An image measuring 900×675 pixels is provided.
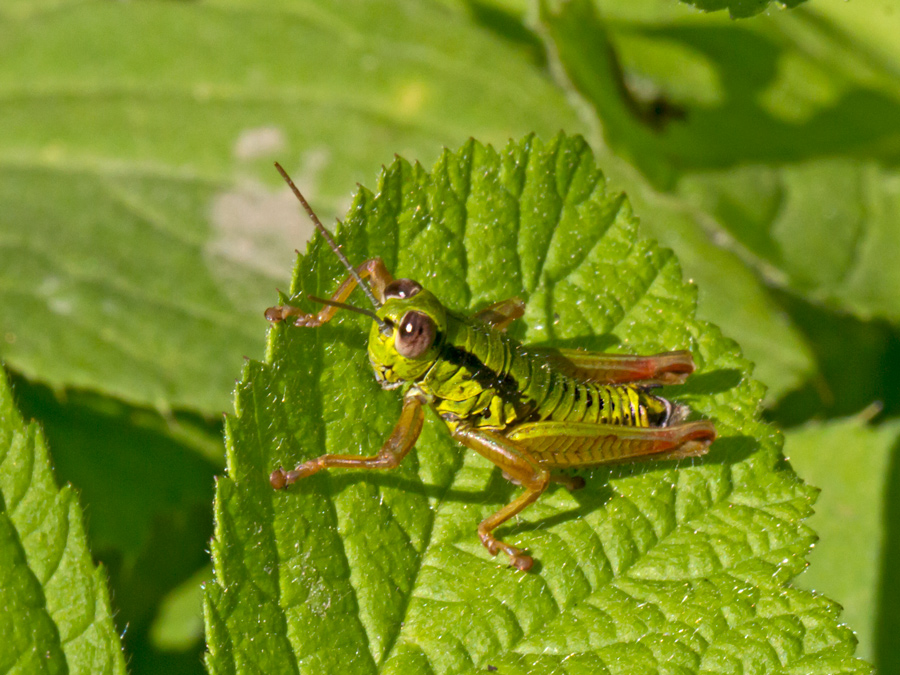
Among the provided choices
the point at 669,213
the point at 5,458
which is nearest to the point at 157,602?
the point at 5,458

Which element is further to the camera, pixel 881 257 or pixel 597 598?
pixel 881 257

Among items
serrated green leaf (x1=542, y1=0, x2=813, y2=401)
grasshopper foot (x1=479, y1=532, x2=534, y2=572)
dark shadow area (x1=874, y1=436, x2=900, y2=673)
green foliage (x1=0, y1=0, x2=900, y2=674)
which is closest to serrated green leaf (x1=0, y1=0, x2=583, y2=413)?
green foliage (x1=0, y1=0, x2=900, y2=674)

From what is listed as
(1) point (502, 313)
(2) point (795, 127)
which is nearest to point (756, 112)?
(2) point (795, 127)

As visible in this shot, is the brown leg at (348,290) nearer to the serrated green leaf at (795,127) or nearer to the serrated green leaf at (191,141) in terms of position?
the serrated green leaf at (191,141)

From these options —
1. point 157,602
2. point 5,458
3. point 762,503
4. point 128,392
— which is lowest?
point 157,602

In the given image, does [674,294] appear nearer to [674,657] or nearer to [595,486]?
[595,486]

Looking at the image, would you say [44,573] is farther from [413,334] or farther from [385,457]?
Answer: [413,334]
